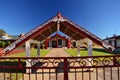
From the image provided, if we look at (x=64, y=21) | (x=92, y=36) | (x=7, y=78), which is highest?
(x=64, y=21)

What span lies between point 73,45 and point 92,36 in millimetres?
49452

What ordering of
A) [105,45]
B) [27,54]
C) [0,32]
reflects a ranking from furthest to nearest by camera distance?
[0,32], [27,54], [105,45]

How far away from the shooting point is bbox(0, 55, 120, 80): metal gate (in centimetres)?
586

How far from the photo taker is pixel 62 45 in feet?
202

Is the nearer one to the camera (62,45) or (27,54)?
(27,54)

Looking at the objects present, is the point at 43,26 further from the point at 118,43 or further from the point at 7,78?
the point at 118,43

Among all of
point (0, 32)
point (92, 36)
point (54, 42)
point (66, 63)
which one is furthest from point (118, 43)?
point (0, 32)

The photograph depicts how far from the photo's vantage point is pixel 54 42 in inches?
2473

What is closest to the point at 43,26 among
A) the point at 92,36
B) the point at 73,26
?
the point at 73,26

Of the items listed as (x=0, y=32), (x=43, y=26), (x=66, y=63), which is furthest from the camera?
(x=0, y=32)

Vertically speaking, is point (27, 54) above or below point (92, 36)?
below

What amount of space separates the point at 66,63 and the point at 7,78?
537 cm

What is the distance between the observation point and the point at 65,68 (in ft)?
19.1

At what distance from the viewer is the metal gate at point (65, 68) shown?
5859mm
